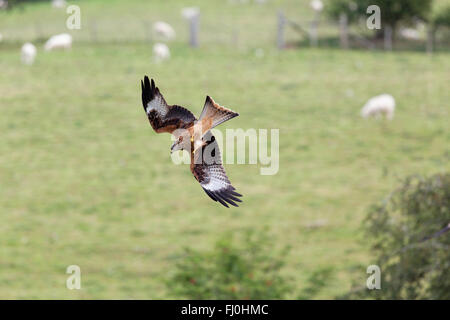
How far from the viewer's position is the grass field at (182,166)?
78.3 feet

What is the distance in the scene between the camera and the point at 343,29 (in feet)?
150

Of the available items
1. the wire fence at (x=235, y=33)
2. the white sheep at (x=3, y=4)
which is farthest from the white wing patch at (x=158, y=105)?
the white sheep at (x=3, y=4)

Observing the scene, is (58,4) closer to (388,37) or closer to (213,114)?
(388,37)

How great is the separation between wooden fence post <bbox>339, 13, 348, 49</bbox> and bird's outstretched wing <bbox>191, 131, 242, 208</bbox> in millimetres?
43683

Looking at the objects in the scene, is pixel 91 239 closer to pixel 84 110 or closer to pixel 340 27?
pixel 84 110

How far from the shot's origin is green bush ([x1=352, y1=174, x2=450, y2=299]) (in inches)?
505

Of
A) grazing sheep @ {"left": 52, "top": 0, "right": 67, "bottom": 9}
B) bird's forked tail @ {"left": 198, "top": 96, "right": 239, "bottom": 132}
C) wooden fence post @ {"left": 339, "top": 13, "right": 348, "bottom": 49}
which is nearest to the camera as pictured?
bird's forked tail @ {"left": 198, "top": 96, "right": 239, "bottom": 132}

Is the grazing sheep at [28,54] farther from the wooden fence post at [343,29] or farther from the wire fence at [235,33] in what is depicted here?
the wooden fence post at [343,29]

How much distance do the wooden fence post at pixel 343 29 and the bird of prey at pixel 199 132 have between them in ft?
143

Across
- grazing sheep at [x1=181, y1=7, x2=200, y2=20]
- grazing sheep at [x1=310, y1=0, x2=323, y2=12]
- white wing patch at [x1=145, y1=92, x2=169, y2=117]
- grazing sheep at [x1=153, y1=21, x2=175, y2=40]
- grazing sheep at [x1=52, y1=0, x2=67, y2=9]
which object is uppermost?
grazing sheep at [x1=52, y1=0, x2=67, y2=9]

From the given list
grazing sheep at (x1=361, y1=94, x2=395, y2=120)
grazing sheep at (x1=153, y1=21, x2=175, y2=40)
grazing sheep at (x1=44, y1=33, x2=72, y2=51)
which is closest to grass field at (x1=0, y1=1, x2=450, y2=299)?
grazing sheep at (x1=361, y1=94, x2=395, y2=120)

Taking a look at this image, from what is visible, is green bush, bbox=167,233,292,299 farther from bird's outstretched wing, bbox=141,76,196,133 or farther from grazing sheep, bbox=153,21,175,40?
grazing sheep, bbox=153,21,175,40

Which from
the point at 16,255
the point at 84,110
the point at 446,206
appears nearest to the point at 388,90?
the point at 84,110

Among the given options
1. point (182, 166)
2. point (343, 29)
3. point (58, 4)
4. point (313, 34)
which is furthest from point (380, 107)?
point (58, 4)
